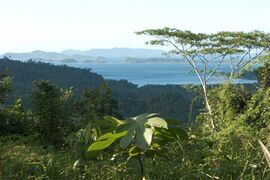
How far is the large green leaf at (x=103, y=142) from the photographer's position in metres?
1.47

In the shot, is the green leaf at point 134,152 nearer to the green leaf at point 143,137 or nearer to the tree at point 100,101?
the green leaf at point 143,137

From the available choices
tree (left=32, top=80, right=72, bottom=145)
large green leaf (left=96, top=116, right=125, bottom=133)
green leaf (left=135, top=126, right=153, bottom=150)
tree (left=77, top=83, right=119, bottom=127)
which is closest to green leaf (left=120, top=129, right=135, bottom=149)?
green leaf (left=135, top=126, right=153, bottom=150)

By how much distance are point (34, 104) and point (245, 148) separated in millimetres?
9008

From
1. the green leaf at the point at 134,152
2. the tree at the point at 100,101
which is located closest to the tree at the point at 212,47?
the tree at the point at 100,101

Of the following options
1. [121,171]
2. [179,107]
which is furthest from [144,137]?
[179,107]

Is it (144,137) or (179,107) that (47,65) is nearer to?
(179,107)

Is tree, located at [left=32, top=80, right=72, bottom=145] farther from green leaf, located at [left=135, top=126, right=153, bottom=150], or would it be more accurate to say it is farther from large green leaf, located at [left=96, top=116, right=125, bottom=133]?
green leaf, located at [left=135, top=126, right=153, bottom=150]

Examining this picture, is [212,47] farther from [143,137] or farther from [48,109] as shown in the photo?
[143,137]

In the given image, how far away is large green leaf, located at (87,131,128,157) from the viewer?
1.47 metres

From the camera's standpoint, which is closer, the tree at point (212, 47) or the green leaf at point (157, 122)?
the green leaf at point (157, 122)

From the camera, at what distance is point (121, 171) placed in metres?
1.76

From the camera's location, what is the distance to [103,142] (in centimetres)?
149

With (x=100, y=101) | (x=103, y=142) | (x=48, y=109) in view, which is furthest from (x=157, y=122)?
(x=100, y=101)

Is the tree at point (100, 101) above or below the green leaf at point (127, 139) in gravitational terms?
below
